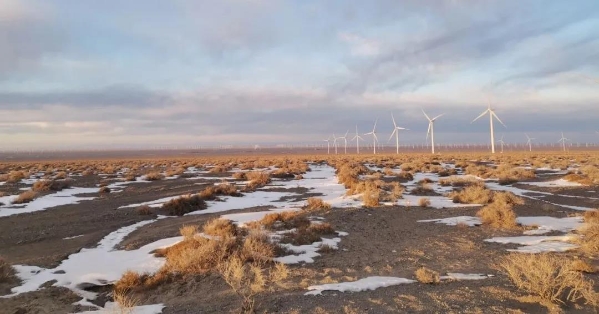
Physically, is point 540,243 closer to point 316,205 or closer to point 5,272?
point 316,205

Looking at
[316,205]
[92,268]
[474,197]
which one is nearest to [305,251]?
[92,268]

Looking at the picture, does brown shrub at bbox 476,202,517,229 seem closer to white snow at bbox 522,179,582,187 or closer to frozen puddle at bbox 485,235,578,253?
frozen puddle at bbox 485,235,578,253

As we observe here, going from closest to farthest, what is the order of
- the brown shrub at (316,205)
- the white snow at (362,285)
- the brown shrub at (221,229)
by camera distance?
the white snow at (362,285) → the brown shrub at (221,229) → the brown shrub at (316,205)

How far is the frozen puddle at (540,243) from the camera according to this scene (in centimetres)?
1289

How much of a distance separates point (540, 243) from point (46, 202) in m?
27.6

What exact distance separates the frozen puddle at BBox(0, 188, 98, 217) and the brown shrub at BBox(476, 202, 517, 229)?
23.9 meters

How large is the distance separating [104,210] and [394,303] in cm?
2005

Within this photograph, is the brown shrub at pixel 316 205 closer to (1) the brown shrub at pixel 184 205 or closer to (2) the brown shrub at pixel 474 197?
(1) the brown shrub at pixel 184 205

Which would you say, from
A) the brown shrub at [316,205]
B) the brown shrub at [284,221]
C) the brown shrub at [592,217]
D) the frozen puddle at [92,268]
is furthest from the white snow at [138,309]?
the brown shrub at [592,217]

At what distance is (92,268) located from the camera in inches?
487

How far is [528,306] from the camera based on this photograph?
8422 mm

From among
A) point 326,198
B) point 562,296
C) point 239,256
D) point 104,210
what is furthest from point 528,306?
point 104,210

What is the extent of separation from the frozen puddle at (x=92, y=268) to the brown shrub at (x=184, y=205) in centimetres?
763

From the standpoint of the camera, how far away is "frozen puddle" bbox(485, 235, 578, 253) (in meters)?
12.9
